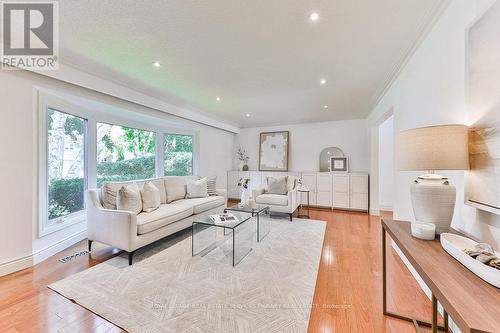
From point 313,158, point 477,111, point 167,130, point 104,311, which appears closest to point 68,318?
point 104,311

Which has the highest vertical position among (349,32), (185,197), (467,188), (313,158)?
(349,32)

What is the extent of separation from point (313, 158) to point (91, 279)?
203 inches

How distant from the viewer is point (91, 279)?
201cm

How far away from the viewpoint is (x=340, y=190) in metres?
4.95

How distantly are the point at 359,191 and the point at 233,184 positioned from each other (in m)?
3.45

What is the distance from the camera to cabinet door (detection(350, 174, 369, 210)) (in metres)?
4.71

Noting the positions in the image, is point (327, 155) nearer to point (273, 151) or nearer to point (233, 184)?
point (273, 151)

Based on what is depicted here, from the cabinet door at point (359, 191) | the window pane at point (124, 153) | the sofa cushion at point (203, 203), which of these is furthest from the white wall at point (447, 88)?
the window pane at point (124, 153)

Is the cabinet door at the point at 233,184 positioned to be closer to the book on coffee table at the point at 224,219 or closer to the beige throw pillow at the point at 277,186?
the beige throw pillow at the point at 277,186

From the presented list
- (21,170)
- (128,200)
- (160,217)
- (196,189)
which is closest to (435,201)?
(160,217)

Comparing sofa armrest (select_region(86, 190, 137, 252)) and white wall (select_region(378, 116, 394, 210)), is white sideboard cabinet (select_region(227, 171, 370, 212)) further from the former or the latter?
sofa armrest (select_region(86, 190, 137, 252))

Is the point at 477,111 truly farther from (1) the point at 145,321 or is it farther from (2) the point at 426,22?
(1) the point at 145,321

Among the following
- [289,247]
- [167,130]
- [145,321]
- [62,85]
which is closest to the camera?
[145,321]

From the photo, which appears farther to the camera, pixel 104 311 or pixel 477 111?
pixel 104 311
